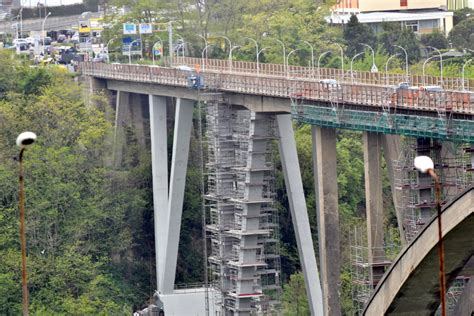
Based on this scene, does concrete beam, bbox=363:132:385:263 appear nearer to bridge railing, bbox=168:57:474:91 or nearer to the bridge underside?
the bridge underside

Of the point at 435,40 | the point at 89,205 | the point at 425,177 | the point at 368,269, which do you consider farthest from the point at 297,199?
the point at 435,40

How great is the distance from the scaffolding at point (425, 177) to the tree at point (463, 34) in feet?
187

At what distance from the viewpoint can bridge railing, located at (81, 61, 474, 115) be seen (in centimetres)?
5491

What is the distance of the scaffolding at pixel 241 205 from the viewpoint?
242 feet

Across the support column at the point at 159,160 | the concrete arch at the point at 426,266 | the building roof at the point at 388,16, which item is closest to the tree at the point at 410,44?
the building roof at the point at 388,16

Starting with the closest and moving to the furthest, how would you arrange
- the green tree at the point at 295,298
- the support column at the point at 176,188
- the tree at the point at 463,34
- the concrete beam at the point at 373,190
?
the concrete beam at the point at 373,190, the green tree at the point at 295,298, the support column at the point at 176,188, the tree at the point at 463,34

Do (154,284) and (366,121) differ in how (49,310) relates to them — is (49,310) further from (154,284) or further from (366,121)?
(366,121)

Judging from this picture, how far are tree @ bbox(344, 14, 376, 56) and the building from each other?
5173mm

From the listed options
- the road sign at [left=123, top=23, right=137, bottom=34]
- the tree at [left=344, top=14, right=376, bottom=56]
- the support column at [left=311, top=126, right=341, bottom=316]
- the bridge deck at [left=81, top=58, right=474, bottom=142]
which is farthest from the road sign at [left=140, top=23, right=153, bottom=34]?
the support column at [left=311, top=126, right=341, bottom=316]

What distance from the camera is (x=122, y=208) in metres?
87.4

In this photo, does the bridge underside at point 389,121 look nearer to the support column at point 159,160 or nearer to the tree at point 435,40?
the support column at point 159,160

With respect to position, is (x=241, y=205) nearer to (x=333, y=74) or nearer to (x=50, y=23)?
(x=333, y=74)

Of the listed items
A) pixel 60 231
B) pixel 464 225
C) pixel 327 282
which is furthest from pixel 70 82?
pixel 464 225

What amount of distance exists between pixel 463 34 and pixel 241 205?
42.8 metres
